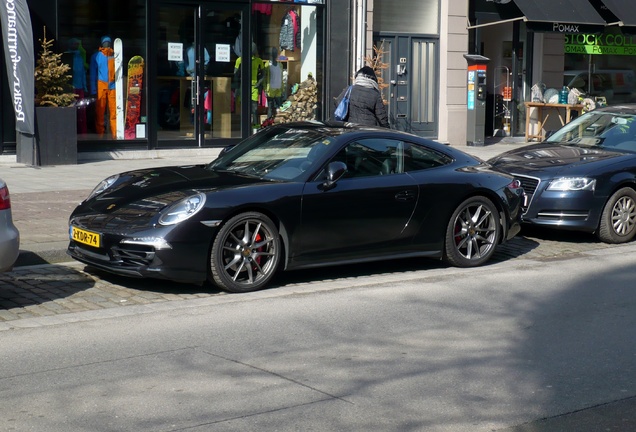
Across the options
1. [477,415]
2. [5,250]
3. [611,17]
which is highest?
[611,17]

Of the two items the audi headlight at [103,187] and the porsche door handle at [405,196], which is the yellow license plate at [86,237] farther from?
the porsche door handle at [405,196]

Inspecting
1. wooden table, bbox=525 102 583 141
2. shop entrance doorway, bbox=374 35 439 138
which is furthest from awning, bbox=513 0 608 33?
shop entrance doorway, bbox=374 35 439 138

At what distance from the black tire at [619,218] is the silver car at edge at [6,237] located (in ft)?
23.1

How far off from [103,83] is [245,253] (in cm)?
1042

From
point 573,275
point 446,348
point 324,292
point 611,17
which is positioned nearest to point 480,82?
point 611,17

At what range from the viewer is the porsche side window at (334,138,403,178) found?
9.43 metres

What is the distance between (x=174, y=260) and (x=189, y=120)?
36.8 ft

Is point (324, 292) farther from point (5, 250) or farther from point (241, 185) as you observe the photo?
point (5, 250)

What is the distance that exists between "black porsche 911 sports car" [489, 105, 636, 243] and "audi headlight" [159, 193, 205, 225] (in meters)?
4.83

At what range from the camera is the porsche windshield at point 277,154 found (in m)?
9.26

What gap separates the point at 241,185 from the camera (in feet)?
28.8

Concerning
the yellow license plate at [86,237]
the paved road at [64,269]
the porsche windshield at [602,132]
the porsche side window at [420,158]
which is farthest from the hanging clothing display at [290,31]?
the yellow license plate at [86,237]

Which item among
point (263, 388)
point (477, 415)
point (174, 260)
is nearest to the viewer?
point (477, 415)

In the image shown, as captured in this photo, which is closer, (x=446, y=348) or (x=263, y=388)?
(x=263, y=388)
